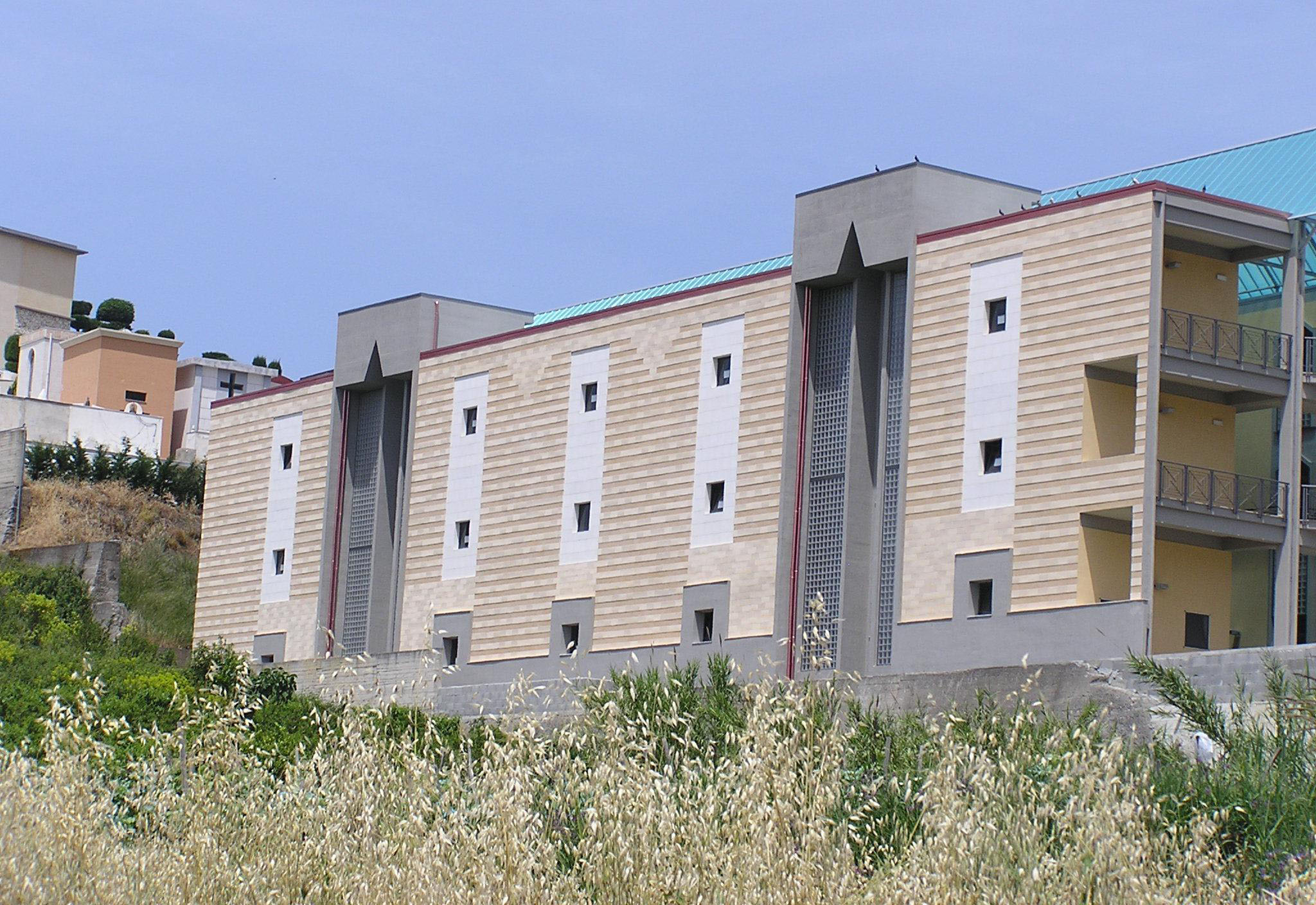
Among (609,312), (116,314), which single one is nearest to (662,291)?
(609,312)

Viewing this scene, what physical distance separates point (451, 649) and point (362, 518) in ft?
17.0

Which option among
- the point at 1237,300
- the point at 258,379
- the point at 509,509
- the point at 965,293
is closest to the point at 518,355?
the point at 509,509

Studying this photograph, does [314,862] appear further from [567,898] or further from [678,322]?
[678,322]

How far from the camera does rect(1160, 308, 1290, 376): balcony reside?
34875 mm

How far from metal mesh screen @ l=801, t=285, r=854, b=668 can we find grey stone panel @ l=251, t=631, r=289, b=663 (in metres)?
17.4

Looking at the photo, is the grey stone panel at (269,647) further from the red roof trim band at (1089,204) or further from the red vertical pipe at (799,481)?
the red roof trim band at (1089,204)

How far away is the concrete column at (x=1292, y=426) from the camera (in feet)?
115

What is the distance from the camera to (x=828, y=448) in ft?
127

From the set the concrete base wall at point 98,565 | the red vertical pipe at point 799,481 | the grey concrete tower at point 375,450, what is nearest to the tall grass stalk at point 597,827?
the red vertical pipe at point 799,481

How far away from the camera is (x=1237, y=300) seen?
124 ft

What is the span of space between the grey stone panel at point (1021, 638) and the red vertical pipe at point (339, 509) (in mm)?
17352

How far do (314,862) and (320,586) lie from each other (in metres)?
35.9

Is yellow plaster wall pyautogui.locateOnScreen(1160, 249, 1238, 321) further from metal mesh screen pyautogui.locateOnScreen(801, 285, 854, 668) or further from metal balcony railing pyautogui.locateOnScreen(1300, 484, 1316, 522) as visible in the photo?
metal mesh screen pyautogui.locateOnScreen(801, 285, 854, 668)

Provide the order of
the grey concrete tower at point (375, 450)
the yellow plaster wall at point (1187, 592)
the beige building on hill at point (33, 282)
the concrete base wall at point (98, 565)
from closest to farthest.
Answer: the yellow plaster wall at point (1187, 592), the grey concrete tower at point (375, 450), the concrete base wall at point (98, 565), the beige building on hill at point (33, 282)
